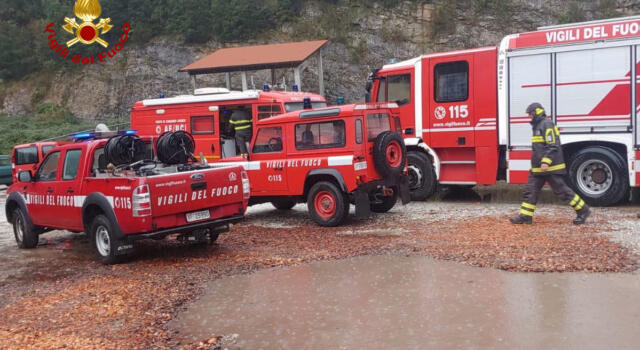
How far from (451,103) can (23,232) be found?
8355 millimetres

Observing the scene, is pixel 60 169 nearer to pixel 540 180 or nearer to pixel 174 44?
pixel 540 180

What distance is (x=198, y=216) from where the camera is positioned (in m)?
7.97

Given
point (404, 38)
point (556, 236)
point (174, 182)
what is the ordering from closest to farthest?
point (174, 182), point (556, 236), point (404, 38)

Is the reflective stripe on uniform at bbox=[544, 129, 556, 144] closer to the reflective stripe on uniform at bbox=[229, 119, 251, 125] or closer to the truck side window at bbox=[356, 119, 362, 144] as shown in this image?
the truck side window at bbox=[356, 119, 362, 144]

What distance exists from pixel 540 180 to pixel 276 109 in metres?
6.48

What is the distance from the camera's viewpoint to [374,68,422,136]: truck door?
1269 cm

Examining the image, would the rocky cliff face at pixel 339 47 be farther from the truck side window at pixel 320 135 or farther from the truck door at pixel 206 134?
the truck side window at pixel 320 135

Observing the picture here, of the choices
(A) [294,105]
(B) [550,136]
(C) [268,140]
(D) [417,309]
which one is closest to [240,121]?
(A) [294,105]

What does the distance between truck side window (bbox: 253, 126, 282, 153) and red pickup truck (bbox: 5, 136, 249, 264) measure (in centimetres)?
214

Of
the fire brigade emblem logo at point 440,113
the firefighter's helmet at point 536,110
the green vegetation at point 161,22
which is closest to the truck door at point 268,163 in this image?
the fire brigade emblem logo at point 440,113

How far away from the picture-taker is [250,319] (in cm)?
541

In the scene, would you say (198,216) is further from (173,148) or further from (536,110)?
(536,110)

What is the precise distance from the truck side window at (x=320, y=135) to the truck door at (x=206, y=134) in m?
4.27

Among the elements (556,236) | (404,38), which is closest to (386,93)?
(556,236)
